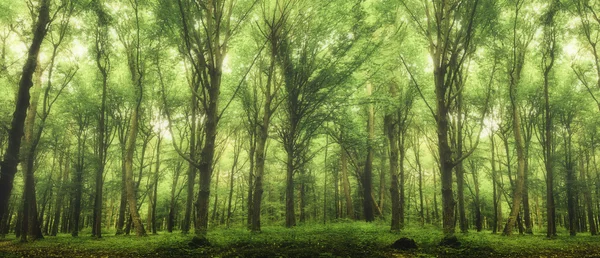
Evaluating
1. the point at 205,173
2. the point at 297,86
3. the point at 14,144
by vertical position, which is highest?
the point at 297,86

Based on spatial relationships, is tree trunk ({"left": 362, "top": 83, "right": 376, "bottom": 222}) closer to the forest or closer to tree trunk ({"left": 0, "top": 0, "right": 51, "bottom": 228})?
the forest

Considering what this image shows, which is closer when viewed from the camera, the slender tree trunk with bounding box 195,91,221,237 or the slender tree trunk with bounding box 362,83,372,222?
the slender tree trunk with bounding box 195,91,221,237

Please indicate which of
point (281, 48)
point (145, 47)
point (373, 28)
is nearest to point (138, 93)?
point (145, 47)

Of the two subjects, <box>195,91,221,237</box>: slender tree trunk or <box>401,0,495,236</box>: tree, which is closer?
<box>401,0,495,236</box>: tree

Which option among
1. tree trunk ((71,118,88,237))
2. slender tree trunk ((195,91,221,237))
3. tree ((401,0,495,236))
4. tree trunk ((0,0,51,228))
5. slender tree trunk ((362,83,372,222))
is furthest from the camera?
slender tree trunk ((362,83,372,222))

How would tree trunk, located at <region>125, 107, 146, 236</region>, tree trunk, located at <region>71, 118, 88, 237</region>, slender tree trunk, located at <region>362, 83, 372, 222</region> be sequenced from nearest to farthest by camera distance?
tree trunk, located at <region>125, 107, 146, 236</region> < tree trunk, located at <region>71, 118, 88, 237</region> < slender tree trunk, located at <region>362, 83, 372, 222</region>

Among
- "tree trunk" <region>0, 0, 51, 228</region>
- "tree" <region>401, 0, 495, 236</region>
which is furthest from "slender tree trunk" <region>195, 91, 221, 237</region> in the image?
"tree" <region>401, 0, 495, 236</region>

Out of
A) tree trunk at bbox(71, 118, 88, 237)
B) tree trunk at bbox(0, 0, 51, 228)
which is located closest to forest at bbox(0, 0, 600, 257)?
tree trunk at bbox(0, 0, 51, 228)

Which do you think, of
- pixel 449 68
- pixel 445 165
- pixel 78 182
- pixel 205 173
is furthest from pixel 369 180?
pixel 78 182

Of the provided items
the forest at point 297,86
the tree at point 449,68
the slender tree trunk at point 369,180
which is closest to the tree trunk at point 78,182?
the forest at point 297,86

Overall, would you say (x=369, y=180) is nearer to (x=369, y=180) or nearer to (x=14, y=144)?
(x=369, y=180)

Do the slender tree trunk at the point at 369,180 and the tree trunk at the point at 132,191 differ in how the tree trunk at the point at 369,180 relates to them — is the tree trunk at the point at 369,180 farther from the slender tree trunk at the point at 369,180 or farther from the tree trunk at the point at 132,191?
the tree trunk at the point at 132,191

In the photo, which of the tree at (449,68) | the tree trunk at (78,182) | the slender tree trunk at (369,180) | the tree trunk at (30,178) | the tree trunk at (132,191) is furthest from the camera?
the slender tree trunk at (369,180)

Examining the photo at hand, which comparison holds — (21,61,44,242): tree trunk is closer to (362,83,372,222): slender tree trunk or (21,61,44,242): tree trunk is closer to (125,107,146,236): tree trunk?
(125,107,146,236): tree trunk
